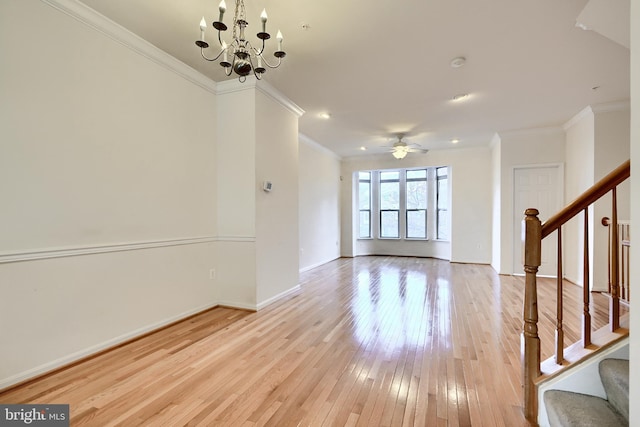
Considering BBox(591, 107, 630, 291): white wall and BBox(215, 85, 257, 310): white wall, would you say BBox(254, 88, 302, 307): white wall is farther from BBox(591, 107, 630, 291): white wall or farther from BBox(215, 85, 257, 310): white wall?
BBox(591, 107, 630, 291): white wall

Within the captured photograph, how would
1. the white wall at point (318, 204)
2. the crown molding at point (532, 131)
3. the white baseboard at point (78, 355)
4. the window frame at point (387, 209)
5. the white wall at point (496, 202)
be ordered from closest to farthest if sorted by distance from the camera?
the white baseboard at point (78, 355)
the crown molding at point (532, 131)
the white wall at point (496, 202)
the white wall at point (318, 204)
the window frame at point (387, 209)

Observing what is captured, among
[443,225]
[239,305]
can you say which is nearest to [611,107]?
[443,225]

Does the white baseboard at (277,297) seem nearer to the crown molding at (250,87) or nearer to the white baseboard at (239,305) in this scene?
Result: the white baseboard at (239,305)

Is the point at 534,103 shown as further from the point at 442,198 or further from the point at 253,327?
the point at 253,327

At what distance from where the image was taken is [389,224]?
8.56 m

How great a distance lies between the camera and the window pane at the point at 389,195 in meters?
8.49

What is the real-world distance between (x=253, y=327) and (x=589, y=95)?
5258 millimetres

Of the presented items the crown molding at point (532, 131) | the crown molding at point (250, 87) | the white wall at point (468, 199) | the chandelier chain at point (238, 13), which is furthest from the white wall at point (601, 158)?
the chandelier chain at point (238, 13)

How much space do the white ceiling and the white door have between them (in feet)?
3.49

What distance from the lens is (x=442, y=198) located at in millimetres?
7797

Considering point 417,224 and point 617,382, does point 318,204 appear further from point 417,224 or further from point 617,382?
point 617,382

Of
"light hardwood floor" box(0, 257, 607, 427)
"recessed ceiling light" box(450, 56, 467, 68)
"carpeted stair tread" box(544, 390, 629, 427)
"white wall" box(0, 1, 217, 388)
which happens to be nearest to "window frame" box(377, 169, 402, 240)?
"light hardwood floor" box(0, 257, 607, 427)

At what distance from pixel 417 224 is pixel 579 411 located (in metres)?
7.10

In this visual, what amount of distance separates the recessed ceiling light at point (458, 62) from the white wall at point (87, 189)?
2915 mm
